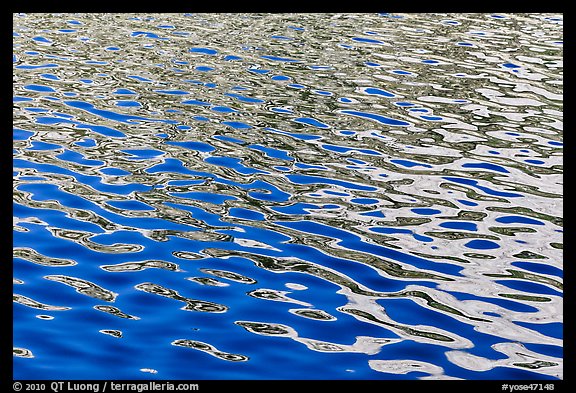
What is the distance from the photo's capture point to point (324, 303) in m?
9.13

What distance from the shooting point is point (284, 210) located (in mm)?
11484

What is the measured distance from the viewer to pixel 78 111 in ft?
50.4

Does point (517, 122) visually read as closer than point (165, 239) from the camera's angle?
No

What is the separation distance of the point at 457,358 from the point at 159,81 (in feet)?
35.6

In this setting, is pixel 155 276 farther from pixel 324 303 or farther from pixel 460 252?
Answer: pixel 460 252

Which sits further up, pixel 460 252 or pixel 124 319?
pixel 460 252

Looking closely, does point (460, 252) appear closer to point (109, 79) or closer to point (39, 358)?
point (39, 358)

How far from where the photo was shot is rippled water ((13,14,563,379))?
27.2 ft

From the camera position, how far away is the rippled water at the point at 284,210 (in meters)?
8.28

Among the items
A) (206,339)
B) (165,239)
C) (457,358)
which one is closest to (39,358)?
(206,339)

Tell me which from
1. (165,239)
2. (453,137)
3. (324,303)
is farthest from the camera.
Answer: (453,137)

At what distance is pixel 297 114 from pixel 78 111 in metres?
4.03

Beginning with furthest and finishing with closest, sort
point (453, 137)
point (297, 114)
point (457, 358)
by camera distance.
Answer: point (297, 114) < point (453, 137) < point (457, 358)
